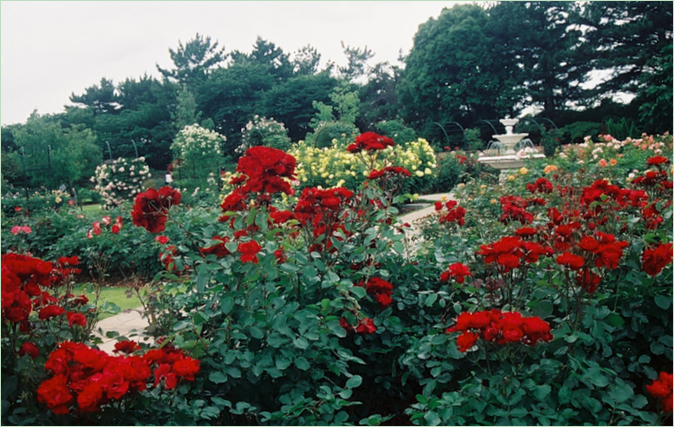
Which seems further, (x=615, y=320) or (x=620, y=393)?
(x=615, y=320)

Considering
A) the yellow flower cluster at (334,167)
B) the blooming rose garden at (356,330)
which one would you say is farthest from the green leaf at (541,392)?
the yellow flower cluster at (334,167)

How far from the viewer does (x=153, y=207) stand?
1.92 metres

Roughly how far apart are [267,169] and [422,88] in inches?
920

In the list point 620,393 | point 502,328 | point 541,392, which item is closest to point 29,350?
point 502,328

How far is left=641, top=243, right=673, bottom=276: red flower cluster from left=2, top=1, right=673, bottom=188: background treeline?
52.8 ft

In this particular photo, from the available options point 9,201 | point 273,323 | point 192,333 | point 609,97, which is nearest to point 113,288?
point 192,333

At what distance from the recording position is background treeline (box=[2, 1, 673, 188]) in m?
18.4

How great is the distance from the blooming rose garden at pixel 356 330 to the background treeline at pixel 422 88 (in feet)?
52.3

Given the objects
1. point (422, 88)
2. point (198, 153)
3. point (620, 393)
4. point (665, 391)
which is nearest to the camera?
point (665, 391)

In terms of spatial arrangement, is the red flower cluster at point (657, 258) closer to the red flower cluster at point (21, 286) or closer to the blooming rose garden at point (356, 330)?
the blooming rose garden at point (356, 330)

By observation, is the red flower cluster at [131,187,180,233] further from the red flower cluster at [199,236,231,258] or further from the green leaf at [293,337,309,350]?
the green leaf at [293,337,309,350]

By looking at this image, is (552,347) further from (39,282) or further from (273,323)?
(39,282)

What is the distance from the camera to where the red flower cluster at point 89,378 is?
3.86ft

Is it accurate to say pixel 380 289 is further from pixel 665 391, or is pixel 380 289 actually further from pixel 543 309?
pixel 665 391
